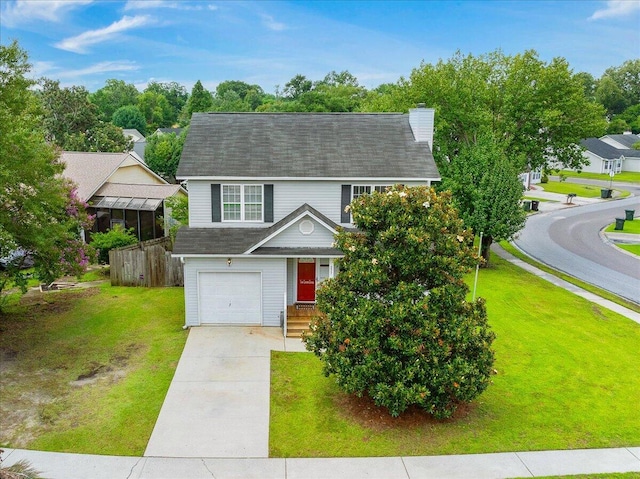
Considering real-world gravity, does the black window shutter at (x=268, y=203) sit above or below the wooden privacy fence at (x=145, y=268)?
above

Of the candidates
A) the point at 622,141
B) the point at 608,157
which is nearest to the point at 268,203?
the point at 608,157

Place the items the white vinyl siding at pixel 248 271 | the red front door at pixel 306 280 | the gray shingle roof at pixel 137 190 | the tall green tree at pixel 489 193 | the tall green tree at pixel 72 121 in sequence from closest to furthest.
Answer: the white vinyl siding at pixel 248 271 → the red front door at pixel 306 280 → the tall green tree at pixel 489 193 → the gray shingle roof at pixel 137 190 → the tall green tree at pixel 72 121

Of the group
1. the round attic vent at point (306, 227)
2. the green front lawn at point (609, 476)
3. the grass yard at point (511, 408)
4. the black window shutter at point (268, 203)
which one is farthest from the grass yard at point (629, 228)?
the green front lawn at point (609, 476)

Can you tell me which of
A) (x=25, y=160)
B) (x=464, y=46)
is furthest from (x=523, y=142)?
(x=25, y=160)

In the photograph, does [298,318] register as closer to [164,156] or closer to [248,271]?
[248,271]

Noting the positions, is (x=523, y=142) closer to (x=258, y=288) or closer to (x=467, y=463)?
(x=258, y=288)

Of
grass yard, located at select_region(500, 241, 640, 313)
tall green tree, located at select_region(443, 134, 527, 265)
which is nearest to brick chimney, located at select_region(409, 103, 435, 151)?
tall green tree, located at select_region(443, 134, 527, 265)

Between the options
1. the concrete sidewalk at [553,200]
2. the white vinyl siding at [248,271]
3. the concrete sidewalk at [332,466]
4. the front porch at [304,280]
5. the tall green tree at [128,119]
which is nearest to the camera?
the concrete sidewalk at [332,466]

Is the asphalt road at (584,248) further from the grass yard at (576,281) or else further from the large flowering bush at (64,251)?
the large flowering bush at (64,251)
